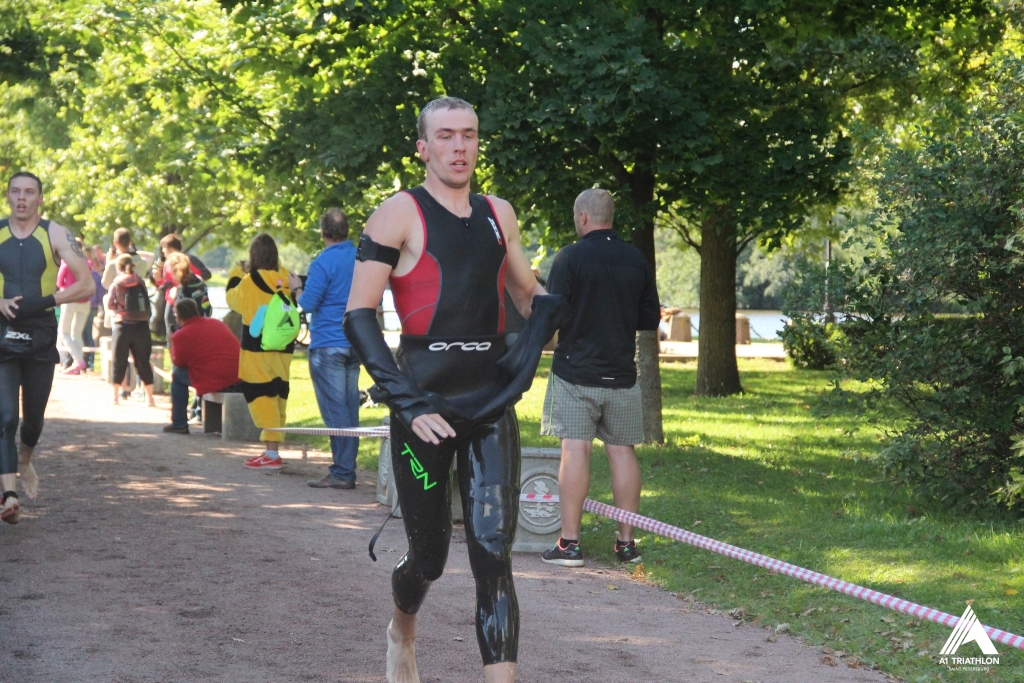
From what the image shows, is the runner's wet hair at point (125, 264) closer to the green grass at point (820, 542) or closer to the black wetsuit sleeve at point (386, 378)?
the green grass at point (820, 542)

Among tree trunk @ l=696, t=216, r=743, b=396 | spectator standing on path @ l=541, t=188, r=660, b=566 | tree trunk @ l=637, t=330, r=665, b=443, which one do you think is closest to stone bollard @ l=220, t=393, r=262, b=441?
tree trunk @ l=637, t=330, r=665, b=443

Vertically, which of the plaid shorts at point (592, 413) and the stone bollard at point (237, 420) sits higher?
the plaid shorts at point (592, 413)

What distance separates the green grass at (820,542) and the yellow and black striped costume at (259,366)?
1073 mm

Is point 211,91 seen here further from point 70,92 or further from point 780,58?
point 780,58

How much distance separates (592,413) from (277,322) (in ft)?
14.9

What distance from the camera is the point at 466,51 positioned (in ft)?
34.1

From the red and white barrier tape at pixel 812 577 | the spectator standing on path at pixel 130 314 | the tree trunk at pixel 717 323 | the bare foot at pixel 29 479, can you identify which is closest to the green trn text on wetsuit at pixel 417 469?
the red and white barrier tape at pixel 812 577

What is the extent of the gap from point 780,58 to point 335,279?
643cm

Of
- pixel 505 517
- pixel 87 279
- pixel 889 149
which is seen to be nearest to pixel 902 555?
pixel 889 149

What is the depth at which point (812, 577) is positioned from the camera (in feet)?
17.7

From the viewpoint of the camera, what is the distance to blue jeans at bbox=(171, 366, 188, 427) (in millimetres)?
13062

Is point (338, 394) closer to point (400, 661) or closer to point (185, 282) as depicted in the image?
point (185, 282)

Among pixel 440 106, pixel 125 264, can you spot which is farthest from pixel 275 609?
pixel 125 264

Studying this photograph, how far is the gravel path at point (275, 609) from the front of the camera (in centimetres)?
498
